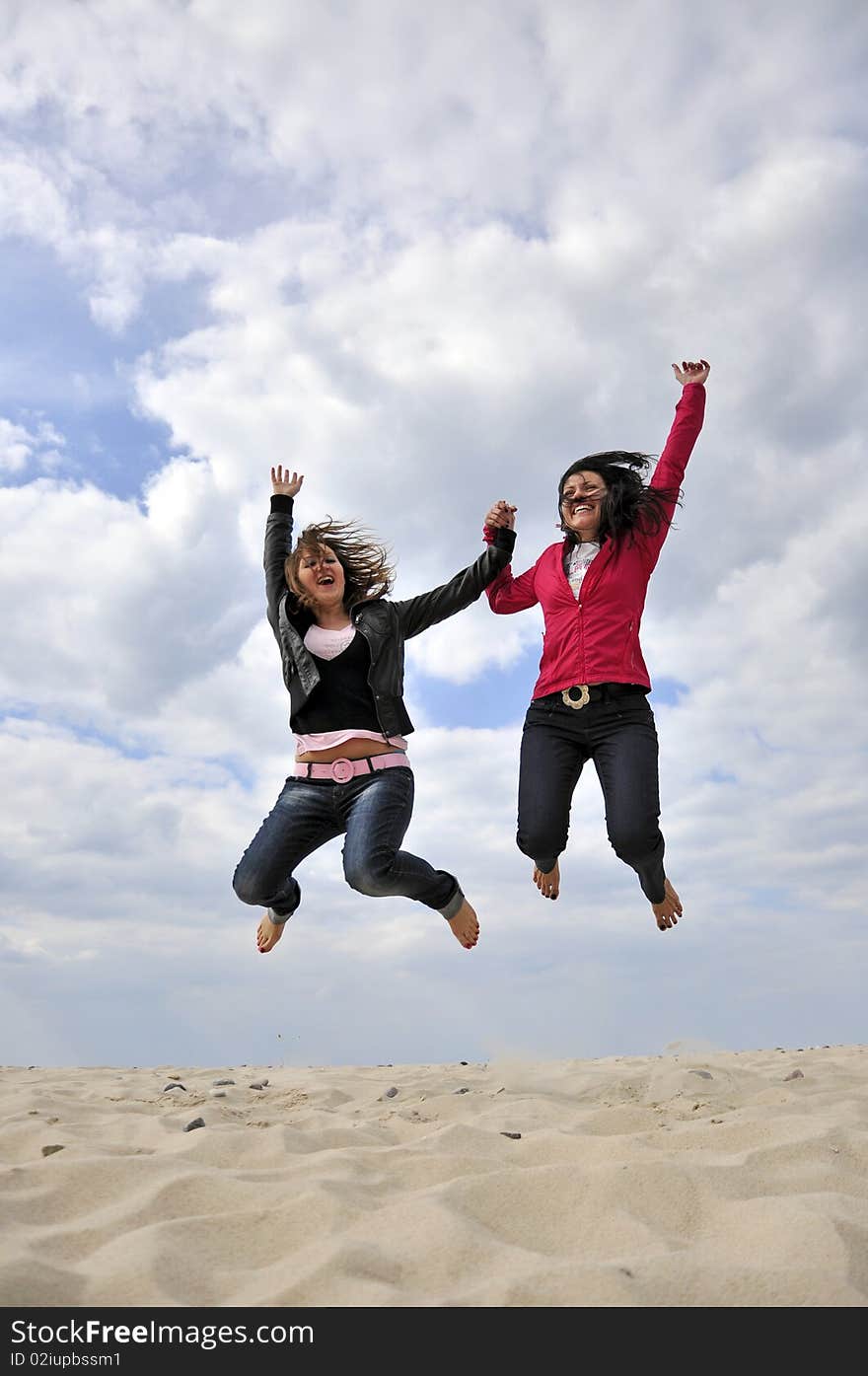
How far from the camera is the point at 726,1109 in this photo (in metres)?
4.71

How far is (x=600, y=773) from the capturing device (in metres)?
5.54

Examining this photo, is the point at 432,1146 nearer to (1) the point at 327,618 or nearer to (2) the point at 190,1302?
(2) the point at 190,1302

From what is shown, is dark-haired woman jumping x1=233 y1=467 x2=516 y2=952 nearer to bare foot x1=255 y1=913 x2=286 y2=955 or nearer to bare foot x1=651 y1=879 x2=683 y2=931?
bare foot x1=255 y1=913 x2=286 y2=955

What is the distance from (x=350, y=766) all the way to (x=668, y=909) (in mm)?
2099

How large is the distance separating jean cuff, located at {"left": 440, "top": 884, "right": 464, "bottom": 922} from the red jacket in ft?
3.91

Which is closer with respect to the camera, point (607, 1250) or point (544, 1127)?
point (607, 1250)

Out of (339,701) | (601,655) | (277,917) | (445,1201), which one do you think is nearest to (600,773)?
(601,655)

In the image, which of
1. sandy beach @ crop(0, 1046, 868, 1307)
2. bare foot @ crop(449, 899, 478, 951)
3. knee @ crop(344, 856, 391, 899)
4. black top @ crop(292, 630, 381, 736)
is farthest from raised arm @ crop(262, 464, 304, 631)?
sandy beach @ crop(0, 1046, 868, 1307)

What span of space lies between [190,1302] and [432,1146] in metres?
1.60

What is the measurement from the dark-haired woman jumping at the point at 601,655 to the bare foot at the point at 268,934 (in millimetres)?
1504

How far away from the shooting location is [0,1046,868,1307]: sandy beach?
252 centimetres

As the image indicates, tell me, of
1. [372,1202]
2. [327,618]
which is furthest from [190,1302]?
[327,618]

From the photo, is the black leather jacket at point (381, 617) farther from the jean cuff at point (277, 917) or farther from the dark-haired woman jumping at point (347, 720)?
the jean cuff at point (277, 917)
